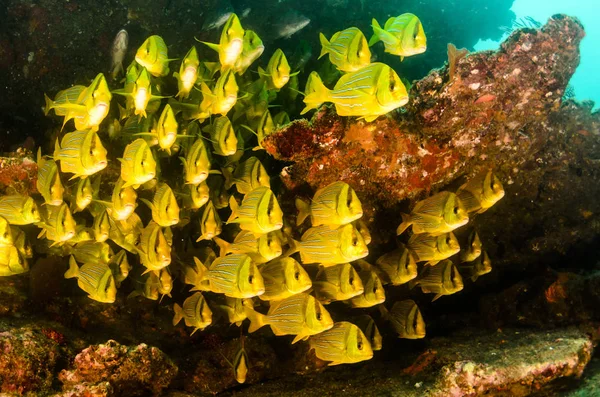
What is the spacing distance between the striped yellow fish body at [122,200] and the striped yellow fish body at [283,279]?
65.8 inches

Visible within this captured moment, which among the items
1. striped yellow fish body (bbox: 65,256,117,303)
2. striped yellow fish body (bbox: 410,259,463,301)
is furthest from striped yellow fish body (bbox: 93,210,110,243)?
striped yellow fish body (bbox: 410,259,463,301)

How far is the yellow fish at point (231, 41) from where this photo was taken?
15.3ft

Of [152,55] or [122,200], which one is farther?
[152,55]

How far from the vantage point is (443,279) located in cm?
496

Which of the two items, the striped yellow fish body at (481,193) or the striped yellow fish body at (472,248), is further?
the striped yellow fish body at (472,248)

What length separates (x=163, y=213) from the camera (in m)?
4.28

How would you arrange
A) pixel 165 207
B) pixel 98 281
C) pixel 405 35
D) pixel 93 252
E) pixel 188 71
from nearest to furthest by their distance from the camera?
pixel 405 35
pixel 165 207
pixel 98 281
pixel 188 71
pixel 93 252

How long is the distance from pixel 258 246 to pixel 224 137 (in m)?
1.37

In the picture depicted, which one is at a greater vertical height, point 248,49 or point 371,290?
point 248,49

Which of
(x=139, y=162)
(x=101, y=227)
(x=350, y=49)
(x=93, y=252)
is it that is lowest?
(x=93, y=252)

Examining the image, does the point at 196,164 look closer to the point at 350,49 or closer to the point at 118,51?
the point at 350,49

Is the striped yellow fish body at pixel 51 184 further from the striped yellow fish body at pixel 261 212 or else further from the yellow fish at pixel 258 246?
the striped yellow fish body at pixel 261 212

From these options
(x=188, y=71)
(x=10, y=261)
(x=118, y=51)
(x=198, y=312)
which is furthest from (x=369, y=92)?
(x=118, y=51)

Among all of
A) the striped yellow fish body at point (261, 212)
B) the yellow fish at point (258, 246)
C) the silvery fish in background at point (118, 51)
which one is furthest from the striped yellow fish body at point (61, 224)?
the silvery fish in background at point (118, 51)
